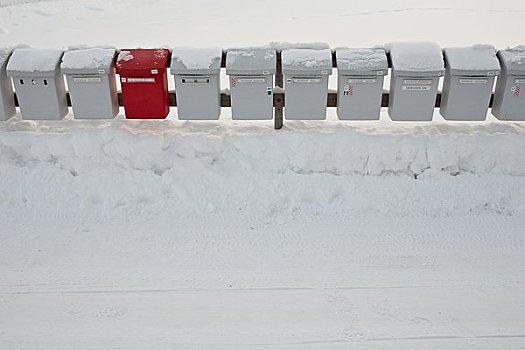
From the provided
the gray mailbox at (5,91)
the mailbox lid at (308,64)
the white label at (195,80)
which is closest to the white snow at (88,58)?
the gray mailbox at (5,91)

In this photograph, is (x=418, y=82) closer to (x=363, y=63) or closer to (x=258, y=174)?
(x=363, y=63)

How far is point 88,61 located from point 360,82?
3.08m

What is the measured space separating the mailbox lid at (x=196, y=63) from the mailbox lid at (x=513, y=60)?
320 centimetres

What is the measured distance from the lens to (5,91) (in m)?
6.57

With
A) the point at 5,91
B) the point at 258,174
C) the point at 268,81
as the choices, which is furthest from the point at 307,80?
the point at 5,91

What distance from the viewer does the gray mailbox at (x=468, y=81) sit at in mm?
6180

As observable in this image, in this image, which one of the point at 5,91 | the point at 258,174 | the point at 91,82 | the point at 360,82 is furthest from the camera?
the point at 5,91

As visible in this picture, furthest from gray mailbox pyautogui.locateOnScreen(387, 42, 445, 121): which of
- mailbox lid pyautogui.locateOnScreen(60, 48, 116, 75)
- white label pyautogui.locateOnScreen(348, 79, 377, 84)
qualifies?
mailbox lid pyautogui.locateOnScreen(60, 48, 116, 75)

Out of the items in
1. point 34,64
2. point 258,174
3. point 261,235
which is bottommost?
point 261,235

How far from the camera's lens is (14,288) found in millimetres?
4797

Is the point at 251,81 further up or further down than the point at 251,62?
further down

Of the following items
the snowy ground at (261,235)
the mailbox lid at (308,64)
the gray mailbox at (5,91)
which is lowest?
the snowy ground at (261,235)

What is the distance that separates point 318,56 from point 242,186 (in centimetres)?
170

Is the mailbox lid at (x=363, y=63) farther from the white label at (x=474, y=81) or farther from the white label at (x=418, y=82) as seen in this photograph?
the white label at (x=474, y=81)
